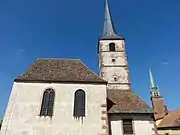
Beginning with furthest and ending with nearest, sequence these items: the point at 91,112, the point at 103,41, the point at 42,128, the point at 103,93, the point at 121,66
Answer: the point at 103,41 → the point at 121,66 → the point at 103,93 → the point at 91,112 → the point at 42,128

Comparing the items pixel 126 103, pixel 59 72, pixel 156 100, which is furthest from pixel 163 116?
pixel 59 72

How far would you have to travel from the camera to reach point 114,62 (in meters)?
23.3

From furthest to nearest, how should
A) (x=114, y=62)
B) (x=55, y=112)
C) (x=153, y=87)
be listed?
(x=153, y=87) < (x=114, y=62) < (x=55, y=112)

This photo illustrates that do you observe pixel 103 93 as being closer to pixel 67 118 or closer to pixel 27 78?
pixel 67 118

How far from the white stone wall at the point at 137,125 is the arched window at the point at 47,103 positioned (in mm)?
5136

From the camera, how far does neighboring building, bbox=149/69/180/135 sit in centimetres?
2944

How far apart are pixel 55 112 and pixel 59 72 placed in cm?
430

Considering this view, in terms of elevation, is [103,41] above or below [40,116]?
above

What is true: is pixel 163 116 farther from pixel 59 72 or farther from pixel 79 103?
pixel 59 72

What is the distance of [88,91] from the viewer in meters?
14.7

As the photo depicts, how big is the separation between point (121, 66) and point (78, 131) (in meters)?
12.5

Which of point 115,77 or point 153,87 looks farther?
point 153,87

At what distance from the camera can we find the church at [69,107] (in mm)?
12797

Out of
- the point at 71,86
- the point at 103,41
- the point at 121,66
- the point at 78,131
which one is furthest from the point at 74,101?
the point at 103,41
